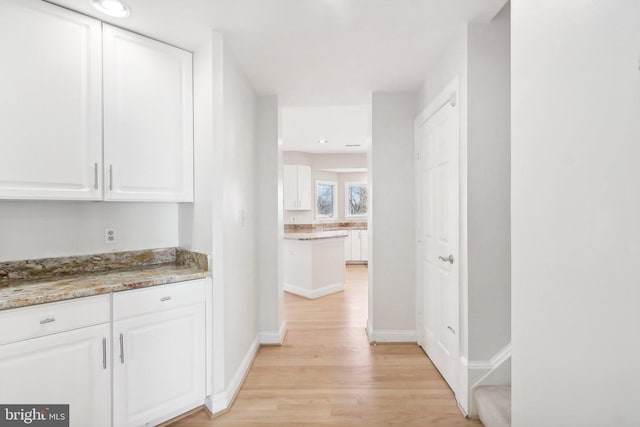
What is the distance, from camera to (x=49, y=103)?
5.36 ft

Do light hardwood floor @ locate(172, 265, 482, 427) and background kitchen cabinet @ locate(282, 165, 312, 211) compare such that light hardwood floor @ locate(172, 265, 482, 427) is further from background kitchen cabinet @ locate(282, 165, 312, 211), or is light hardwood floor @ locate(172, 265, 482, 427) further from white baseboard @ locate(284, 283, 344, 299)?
background kitchen cabinet @ locate(282, 165, 312, 211)

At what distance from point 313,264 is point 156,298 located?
297 cm

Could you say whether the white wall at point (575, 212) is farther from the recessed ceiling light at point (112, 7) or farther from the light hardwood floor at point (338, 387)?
the recessed ceiling light at point (112, 7)

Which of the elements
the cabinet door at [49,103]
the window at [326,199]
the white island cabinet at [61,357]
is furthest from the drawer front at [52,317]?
the window at [326,199]

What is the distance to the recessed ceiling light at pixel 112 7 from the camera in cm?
166

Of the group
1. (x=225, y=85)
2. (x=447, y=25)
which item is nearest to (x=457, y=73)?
(x=447, y=25)

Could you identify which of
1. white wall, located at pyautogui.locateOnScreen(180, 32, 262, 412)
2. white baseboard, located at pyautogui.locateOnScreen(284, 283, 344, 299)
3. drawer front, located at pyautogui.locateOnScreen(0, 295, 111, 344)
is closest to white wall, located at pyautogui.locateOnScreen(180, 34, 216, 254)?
white wall, located at pyautogui.locateOnScreen(180, 32, 262, 412)

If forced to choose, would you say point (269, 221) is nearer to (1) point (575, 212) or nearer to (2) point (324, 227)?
(1) point (575, 212)

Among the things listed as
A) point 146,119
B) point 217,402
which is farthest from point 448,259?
point 146,119

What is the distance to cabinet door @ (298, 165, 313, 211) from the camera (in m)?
6.66

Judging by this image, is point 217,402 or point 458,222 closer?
point 217,402

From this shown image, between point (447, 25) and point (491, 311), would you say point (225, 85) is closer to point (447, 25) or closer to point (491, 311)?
point (447, 25)

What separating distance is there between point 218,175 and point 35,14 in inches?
46.9

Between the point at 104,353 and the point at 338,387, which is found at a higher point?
the point at 104,353
